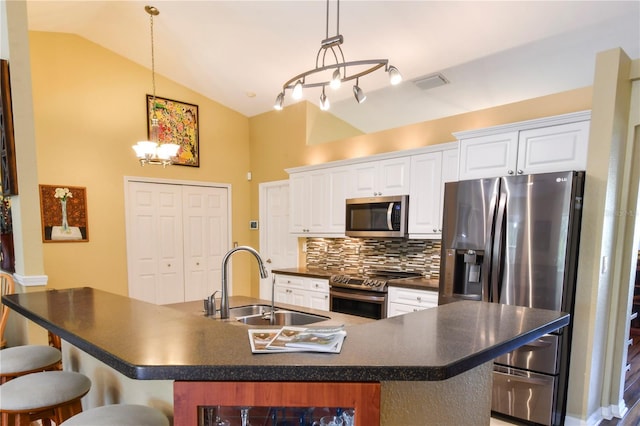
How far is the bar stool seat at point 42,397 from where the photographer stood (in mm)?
1378

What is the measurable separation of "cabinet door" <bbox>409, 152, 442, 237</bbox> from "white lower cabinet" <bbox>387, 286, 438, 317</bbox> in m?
0.60

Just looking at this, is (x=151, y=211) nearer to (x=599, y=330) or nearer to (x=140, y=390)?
(x=140, y=390)

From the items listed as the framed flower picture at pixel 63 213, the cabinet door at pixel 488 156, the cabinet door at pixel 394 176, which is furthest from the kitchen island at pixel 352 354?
→ the framed flower picture at pixel 63 213

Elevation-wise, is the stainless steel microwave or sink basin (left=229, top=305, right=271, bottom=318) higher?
the stainless steel microwave

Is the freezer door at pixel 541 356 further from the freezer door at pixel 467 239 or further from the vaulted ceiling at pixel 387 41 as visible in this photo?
the vaulted ceiling at pixel 387 41

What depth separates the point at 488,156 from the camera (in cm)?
277

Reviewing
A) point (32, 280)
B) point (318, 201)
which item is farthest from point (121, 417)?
point (318, 201)

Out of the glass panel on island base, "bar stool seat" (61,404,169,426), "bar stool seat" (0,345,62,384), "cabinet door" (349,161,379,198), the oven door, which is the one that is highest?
"cabinet door" (349,161,379,198)

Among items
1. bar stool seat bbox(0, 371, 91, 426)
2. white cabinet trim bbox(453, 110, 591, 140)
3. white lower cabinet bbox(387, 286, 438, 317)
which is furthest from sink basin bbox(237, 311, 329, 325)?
white cabinet trim bbox(453, 110, 591, 140)

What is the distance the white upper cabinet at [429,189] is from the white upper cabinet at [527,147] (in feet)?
1.04

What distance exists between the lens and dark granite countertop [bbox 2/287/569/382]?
873mm

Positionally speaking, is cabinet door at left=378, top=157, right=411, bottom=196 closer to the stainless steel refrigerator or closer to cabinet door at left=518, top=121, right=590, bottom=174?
the stainless steel refrigerator

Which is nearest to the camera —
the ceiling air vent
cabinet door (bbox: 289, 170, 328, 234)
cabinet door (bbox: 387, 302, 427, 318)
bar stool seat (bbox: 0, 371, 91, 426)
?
bar stool seat (bbox: 0, 371, 91, 426)

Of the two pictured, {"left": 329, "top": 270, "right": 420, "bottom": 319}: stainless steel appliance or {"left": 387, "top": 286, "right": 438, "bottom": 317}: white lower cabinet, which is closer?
{"left": 387, "top": 286, "right": 438, "bottom": 317}: white lower cabinet
